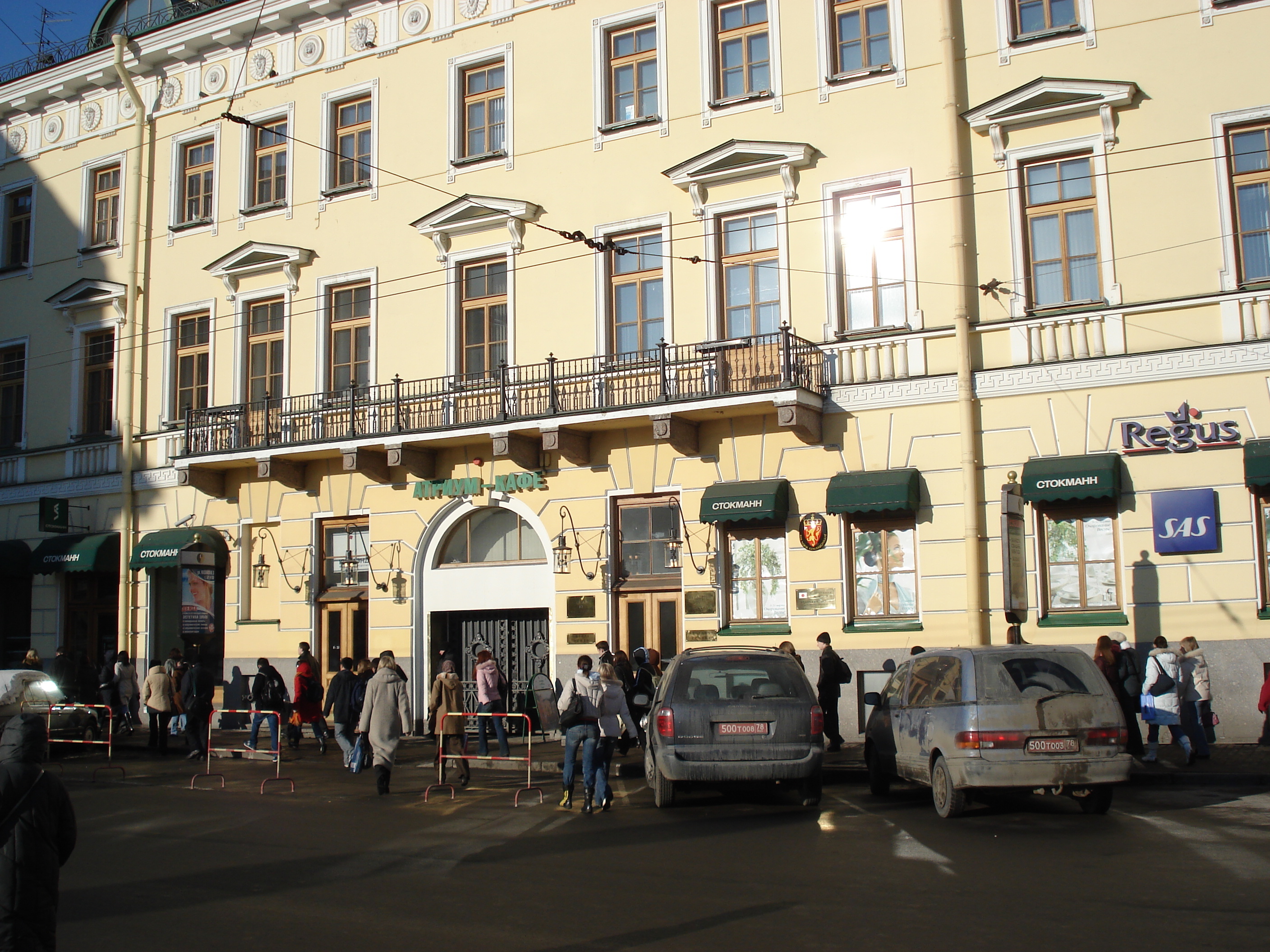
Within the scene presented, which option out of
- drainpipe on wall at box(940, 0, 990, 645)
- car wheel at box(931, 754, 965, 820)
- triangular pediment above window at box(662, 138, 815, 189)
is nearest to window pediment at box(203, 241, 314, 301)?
triangular pediment above window at box(662, 138, 815, 189)

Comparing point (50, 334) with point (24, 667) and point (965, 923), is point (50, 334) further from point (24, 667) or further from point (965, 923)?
point (965, 923)

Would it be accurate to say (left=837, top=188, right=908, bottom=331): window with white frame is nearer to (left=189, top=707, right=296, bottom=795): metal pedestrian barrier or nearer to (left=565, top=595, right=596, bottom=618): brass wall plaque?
(left=565, top=595, right=596, bottom=618): brass wall plaque

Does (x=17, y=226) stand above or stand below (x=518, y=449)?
above

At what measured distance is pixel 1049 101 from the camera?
18.2 m

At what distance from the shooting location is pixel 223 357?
84.9 feet

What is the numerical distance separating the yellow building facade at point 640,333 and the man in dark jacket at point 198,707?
12.9 ft

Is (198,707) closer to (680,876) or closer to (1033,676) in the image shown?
(680,876)

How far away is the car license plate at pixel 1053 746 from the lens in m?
11.2

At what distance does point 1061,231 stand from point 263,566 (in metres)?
16.6

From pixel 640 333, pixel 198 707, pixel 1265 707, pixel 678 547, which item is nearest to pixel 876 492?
pixel 678 547

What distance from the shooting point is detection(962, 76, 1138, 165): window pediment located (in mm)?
17812

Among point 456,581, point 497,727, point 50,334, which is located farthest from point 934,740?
point 50,334

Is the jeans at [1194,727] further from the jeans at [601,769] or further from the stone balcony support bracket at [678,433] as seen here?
the stone balcony support bracket at [678,433]

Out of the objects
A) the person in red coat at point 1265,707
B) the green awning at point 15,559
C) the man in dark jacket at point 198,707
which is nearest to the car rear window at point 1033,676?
the person in red coat at point 1265,707
